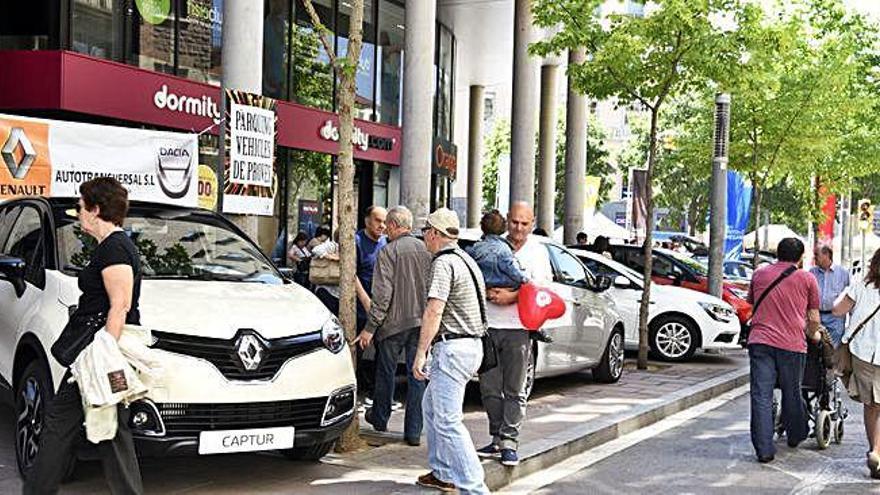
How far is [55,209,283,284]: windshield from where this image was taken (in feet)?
24.7

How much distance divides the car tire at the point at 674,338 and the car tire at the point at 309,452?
28.7 ft

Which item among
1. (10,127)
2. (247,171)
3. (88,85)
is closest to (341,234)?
(247,171)

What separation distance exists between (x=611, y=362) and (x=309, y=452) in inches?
235

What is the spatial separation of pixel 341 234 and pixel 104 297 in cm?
303

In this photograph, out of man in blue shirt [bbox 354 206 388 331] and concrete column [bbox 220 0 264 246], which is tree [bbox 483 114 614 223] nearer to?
concrete column [bbox 220 0 264 246]

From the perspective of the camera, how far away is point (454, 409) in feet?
22.6

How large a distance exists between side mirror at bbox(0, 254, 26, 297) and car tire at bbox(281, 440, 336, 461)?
2.06 metres

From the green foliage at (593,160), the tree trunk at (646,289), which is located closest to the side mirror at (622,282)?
the tree trunk at (646,289)

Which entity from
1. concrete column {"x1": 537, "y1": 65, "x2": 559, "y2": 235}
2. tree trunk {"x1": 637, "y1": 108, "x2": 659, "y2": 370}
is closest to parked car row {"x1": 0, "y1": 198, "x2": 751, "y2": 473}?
tree trunk {"x1": 637, "y1": 108, "x2": 659, "y2": 370}

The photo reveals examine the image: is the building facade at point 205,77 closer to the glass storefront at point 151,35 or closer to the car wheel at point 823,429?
the glass storefront at point 151,35

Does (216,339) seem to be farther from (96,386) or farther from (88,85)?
(88,85)

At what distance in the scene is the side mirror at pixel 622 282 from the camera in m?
15.5

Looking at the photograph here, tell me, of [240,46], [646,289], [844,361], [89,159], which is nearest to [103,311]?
[89,159]

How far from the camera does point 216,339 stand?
6.65 m
